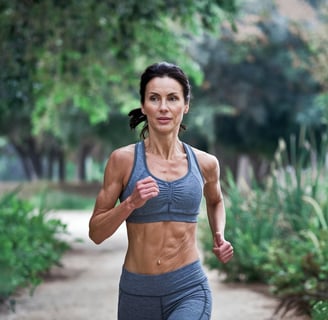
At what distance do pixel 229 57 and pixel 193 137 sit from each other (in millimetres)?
4888

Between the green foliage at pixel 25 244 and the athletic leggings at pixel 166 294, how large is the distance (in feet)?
12.1

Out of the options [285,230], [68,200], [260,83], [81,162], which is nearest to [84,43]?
[285,230]

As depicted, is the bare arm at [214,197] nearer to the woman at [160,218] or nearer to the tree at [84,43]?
the woman at [160,218]

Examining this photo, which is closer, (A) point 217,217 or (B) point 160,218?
(B) point 160,218

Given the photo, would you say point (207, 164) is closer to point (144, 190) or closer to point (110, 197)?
point (110, 197)

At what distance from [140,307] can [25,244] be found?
6.24 metres

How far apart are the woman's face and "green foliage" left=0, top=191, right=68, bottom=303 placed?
3.84m

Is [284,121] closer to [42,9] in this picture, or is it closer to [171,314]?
[42,9]

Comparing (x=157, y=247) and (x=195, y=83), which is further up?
(x=195, y=83)

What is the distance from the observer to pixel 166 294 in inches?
160

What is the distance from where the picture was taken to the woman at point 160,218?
4070 millimetres

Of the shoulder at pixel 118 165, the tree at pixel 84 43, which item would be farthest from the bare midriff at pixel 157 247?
the tree at pixel 84 43

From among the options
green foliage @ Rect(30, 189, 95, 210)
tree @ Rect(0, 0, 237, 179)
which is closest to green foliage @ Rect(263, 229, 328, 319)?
tree @ Rect(0, 0, 237, 179)

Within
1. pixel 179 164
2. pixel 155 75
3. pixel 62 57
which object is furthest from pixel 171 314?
pixel 62 57
